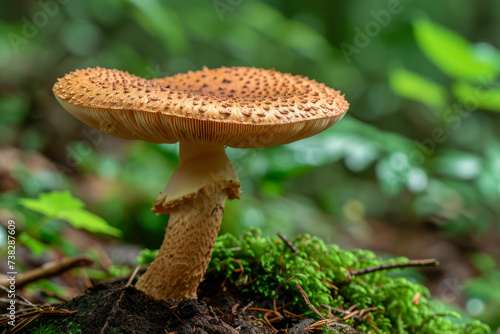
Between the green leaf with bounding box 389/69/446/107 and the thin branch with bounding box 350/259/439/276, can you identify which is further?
the green leaf with bounding box 389/69/446/107

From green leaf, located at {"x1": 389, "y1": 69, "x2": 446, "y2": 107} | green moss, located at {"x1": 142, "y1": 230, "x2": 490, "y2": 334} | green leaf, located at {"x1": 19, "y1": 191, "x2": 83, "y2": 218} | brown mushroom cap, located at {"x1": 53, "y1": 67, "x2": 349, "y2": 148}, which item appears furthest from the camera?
green leaf, located at {"x1": 389, "y1": 69, "x2": 446, "y2": 107}

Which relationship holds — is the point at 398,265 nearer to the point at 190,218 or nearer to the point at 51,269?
the point at 190,218

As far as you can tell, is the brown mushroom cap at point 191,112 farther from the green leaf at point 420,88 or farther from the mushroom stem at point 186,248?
the green leaf at point 420,88

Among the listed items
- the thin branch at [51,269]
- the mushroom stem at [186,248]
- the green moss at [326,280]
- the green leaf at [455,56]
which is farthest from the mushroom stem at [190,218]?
the green leaf at [455,56]

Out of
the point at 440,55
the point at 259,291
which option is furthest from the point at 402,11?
the point at 259,291

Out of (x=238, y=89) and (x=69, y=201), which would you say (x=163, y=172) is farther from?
(x=238, y=89)

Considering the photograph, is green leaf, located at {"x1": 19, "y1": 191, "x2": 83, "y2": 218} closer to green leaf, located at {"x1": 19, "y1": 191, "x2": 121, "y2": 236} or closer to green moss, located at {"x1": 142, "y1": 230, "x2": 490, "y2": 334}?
green leaf, located at {"x1": 19, "y1": 191, "x2": 121, "y2": 236}

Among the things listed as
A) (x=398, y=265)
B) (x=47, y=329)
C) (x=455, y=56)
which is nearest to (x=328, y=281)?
(x=398, y=265)

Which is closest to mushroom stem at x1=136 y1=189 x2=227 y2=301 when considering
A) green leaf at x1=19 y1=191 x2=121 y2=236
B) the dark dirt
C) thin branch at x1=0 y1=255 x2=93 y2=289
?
the dark dirt
